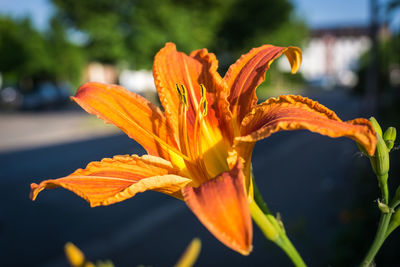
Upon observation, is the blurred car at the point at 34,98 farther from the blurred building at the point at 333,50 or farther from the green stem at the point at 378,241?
the blurred building at the point at 333,50

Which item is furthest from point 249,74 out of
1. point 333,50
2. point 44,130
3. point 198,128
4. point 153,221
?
point 333,50

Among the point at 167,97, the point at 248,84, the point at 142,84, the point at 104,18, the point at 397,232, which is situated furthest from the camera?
the point at 142,84

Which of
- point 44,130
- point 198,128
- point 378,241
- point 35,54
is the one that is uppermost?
point 35,54

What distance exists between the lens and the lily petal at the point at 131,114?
97 centimetres

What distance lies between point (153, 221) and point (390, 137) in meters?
4.85

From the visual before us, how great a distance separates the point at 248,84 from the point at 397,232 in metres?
2.60

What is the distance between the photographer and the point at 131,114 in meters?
1.00

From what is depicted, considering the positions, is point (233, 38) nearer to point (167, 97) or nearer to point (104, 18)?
point (104, 18)

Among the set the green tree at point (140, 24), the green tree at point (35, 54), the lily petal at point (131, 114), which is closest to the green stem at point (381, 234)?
the lily petal at point (131, 114)

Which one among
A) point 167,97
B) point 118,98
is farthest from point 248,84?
point 118,98

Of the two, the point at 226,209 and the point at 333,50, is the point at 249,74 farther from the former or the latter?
the point at 333,50

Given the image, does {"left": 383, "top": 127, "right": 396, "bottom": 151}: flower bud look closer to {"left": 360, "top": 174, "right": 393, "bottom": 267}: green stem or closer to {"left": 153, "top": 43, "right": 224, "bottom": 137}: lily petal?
{"left": 360, "top": 174, "right": 393, "bottom": 267}: green stem

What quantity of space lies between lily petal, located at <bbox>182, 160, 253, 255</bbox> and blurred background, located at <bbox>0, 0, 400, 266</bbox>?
0.32 m

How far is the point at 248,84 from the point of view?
3.00ft
